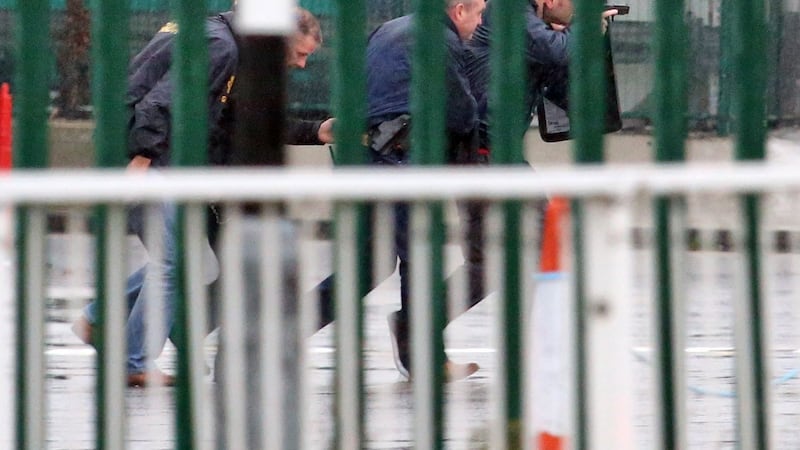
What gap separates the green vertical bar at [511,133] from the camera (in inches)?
174

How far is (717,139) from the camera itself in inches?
248

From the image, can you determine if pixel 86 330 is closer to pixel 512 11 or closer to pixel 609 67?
pixel 512 11

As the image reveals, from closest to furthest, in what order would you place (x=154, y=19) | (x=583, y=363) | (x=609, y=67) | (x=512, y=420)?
(x=583, y=363), (x=512, y=420), (x=609, y=67), (x=154, y=19)

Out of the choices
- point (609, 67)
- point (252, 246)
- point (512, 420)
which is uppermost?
point (609, 67)

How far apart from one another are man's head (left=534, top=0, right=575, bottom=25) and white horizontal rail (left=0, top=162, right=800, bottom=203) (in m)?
1.88

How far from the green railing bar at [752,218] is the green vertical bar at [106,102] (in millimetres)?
1486

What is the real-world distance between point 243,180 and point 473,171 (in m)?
0.51

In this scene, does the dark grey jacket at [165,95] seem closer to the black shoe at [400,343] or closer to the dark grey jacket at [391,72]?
the dark grey jacket at [391,72]

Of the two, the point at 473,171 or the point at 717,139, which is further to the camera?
the point at 717,139

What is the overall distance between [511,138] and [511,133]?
13 millimetres

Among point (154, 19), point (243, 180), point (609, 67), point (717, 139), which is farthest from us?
point (154, 19)

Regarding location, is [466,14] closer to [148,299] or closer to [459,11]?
[459,11]

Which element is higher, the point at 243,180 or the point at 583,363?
the point at 243,180

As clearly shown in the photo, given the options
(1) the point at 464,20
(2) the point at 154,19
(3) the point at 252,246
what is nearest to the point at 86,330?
(3) the point at 252,246
